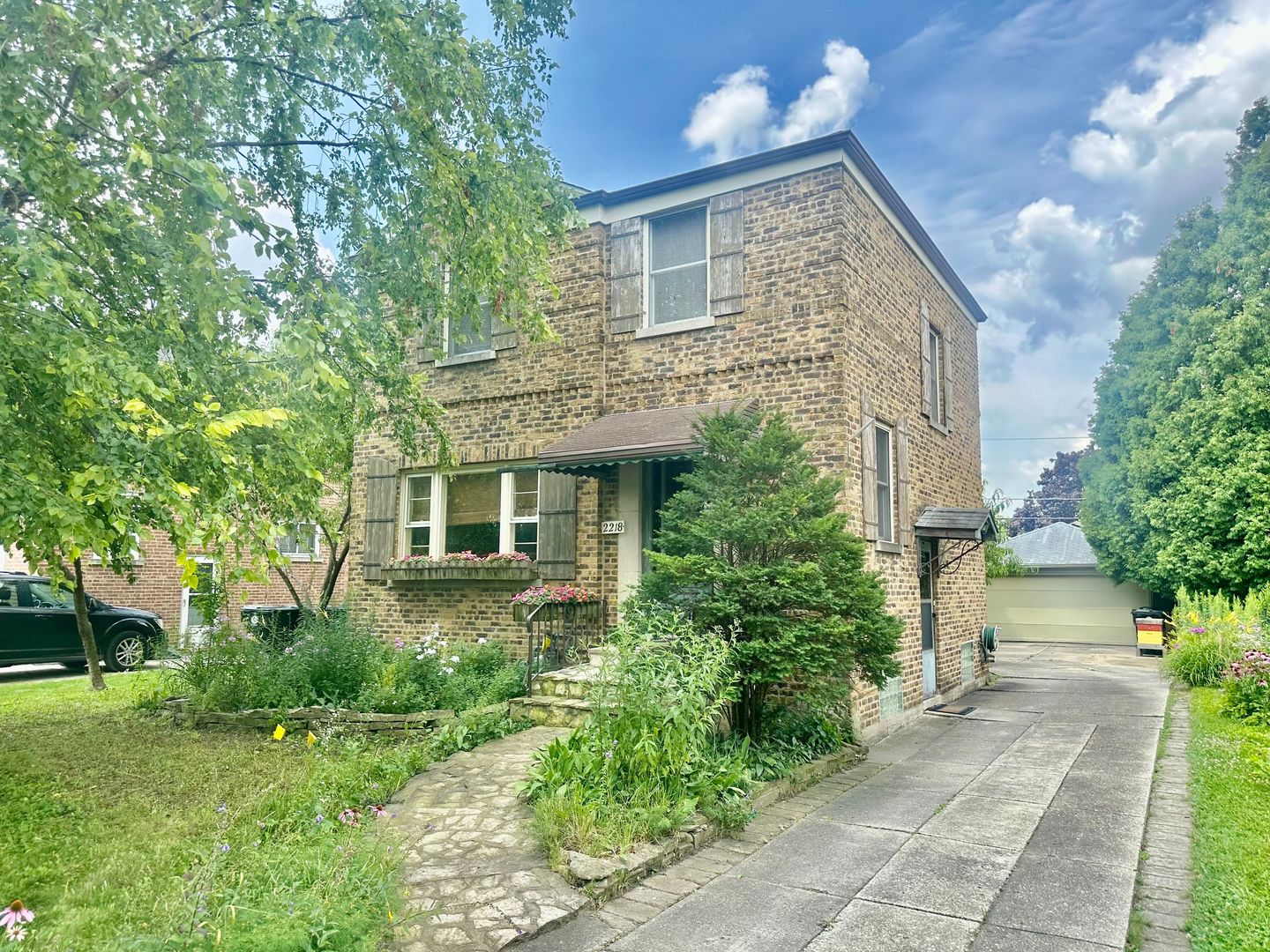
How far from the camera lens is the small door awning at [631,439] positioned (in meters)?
8.05

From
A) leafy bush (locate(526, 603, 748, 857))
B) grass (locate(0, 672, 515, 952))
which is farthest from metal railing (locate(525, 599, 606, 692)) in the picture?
leafy bush (locate(526, 603, 748, 857))

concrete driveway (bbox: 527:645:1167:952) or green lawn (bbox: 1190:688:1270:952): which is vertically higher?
green lawn (bbox: 1190:688:1270:952)

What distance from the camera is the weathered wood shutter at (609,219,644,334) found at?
32.4 feet

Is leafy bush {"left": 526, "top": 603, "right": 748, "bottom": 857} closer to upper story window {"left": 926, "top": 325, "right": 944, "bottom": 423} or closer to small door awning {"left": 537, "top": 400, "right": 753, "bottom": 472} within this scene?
small door awning {"left": 537, "top": 400, "right": 753, "bottom": 472}

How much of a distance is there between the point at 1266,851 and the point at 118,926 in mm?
5963

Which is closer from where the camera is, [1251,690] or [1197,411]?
[1251,690]

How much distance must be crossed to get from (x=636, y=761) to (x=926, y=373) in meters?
8.00

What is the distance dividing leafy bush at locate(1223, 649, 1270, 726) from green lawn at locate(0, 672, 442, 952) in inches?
334

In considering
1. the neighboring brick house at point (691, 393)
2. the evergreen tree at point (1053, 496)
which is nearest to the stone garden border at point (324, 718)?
the neighboring brick house at point (691, 393)

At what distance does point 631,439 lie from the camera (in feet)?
28.1

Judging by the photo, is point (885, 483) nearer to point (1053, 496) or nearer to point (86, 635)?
point (86, 635)

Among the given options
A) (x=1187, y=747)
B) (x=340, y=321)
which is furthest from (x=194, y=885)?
(x=1187, y=747)

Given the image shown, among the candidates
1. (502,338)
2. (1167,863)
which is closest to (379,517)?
(502,338)

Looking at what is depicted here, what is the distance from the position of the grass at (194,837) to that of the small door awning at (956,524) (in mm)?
6372
